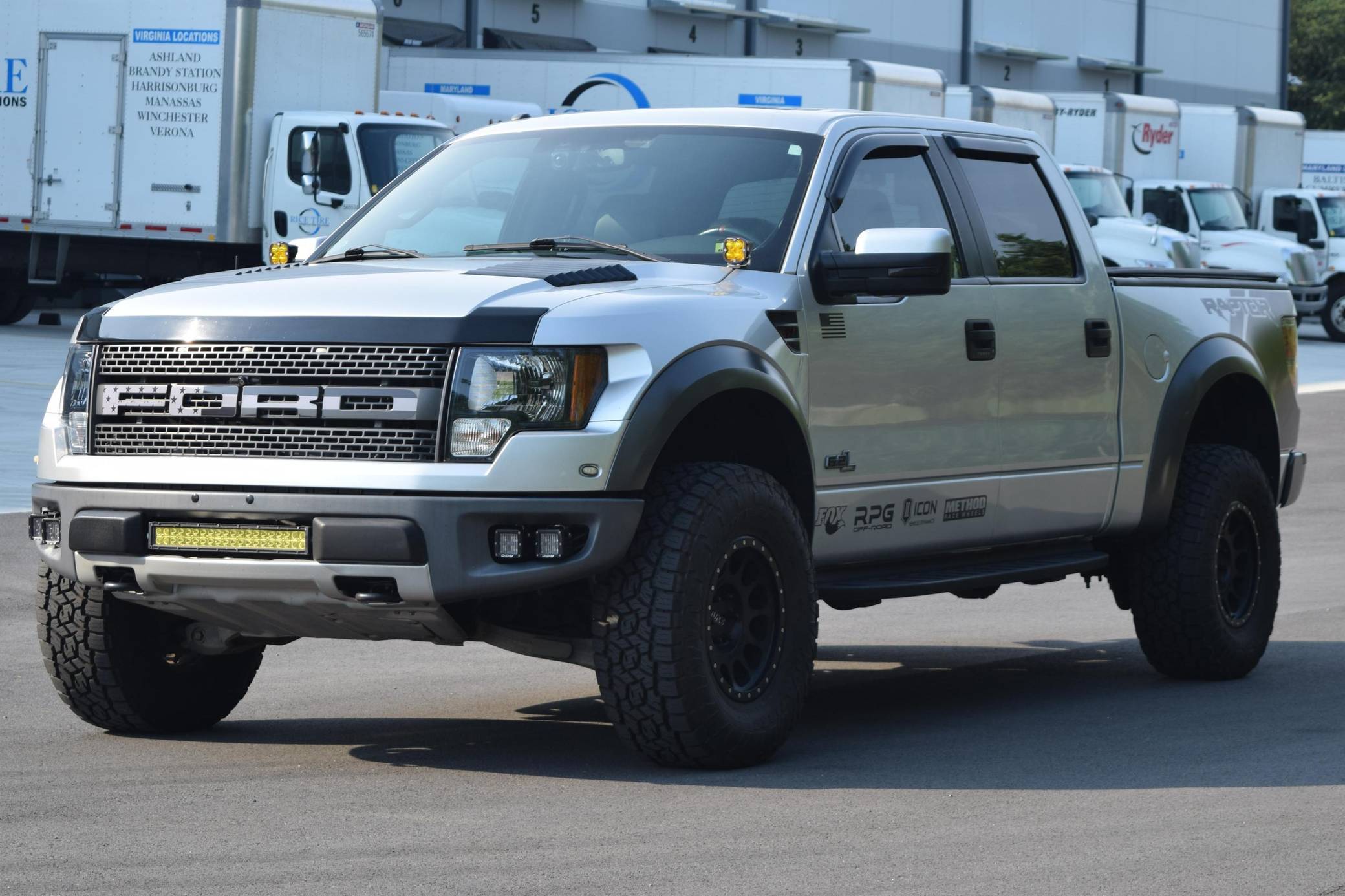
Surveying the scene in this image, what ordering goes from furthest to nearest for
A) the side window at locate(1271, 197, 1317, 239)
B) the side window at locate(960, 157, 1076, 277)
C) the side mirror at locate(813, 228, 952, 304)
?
the side window at locate(1271, 197, 1317, 239), the side window at locate(960, 157, 1076, 277), the side mirror at locate(813, 228, 952, 304)

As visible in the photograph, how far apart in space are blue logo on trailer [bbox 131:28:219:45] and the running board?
55.7 feet

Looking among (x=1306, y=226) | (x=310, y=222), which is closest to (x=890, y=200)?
(x=310, y=222)

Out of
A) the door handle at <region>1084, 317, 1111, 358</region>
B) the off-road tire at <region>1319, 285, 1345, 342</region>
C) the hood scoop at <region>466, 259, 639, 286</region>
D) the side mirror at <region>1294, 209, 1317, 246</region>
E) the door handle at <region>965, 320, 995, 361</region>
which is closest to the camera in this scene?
the hood scoop at <region>466, 259, 639, 286</region>

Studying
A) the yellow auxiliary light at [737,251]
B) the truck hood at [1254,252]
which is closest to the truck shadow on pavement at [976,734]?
the yellow auxiliary light at [737,251]

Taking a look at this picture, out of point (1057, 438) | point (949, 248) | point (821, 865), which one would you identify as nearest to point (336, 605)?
point (821, 865)

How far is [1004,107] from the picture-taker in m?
32.2

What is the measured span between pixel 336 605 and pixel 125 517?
0.65 metres

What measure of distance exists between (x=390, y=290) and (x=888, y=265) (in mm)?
1487

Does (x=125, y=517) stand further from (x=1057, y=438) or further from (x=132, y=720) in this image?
(x=1057, y=438)

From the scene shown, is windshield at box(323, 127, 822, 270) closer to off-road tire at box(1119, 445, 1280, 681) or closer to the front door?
the front door

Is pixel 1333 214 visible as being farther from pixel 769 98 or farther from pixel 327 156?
pixel 327 156

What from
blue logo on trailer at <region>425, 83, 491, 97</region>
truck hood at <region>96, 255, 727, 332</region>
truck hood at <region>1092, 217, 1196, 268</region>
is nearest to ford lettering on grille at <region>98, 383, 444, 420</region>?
truck hood at <region>96, 255, 727, 332</region>

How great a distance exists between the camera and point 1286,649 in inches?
366

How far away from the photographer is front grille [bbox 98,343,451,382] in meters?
5.80
